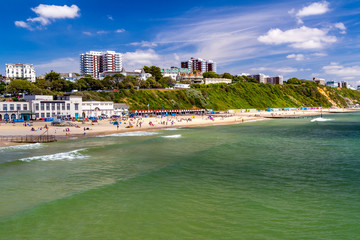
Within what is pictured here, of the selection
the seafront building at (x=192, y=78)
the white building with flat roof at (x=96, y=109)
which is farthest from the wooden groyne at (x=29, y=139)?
the seafront building at (x=192, y=78)

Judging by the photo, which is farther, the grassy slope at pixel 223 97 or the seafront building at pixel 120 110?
the grassy slope at pixel 223 97

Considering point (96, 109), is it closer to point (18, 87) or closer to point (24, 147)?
point (18, 87)

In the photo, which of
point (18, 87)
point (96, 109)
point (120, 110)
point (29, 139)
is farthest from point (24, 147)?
point (18, 87)

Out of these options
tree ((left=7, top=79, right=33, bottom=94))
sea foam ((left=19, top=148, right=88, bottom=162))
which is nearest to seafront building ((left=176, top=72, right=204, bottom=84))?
tree ((left=7, top=79, right=33, bottom=94))

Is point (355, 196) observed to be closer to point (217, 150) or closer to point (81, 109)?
point (217, 150)

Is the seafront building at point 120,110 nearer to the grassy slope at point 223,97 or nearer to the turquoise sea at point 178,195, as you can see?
the grassy slope at point 223,97

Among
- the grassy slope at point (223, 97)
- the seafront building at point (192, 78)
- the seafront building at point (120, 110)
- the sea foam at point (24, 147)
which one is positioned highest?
the seafront building at point (192, 78)
